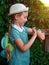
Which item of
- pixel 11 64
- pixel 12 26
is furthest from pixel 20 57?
pixel 12 26

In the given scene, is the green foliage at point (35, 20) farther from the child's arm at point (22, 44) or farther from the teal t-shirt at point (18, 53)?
the child's arm at point (22, 44)

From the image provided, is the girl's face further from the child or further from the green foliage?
the green foliage

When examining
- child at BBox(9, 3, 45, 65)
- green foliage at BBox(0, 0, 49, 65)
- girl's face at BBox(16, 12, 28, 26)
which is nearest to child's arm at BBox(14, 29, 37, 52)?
child at BBox(9, 3, 45, 65)

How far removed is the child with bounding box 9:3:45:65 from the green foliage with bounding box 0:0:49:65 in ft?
3.20

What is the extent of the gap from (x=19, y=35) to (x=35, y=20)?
47.0 inches

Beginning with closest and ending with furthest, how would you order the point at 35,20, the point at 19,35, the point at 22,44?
the point at 22,44 < the point at 19,35 < the point at 35,20

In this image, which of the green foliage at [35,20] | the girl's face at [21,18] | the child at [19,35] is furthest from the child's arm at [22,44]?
the green foliage at [35,20]

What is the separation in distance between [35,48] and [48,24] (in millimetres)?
501

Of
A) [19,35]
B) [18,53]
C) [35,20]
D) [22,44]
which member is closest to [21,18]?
[19,35]

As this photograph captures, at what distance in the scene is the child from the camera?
4258mm

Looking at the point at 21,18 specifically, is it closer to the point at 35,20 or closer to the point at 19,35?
the point at 19,35

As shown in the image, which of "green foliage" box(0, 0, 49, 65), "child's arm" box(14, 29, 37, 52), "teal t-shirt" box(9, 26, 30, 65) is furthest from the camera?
"green foliage" box(0, 0, 49, 65)

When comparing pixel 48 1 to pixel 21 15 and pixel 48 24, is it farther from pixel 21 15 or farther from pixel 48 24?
pixel 21 15

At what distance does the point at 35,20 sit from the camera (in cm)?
549
